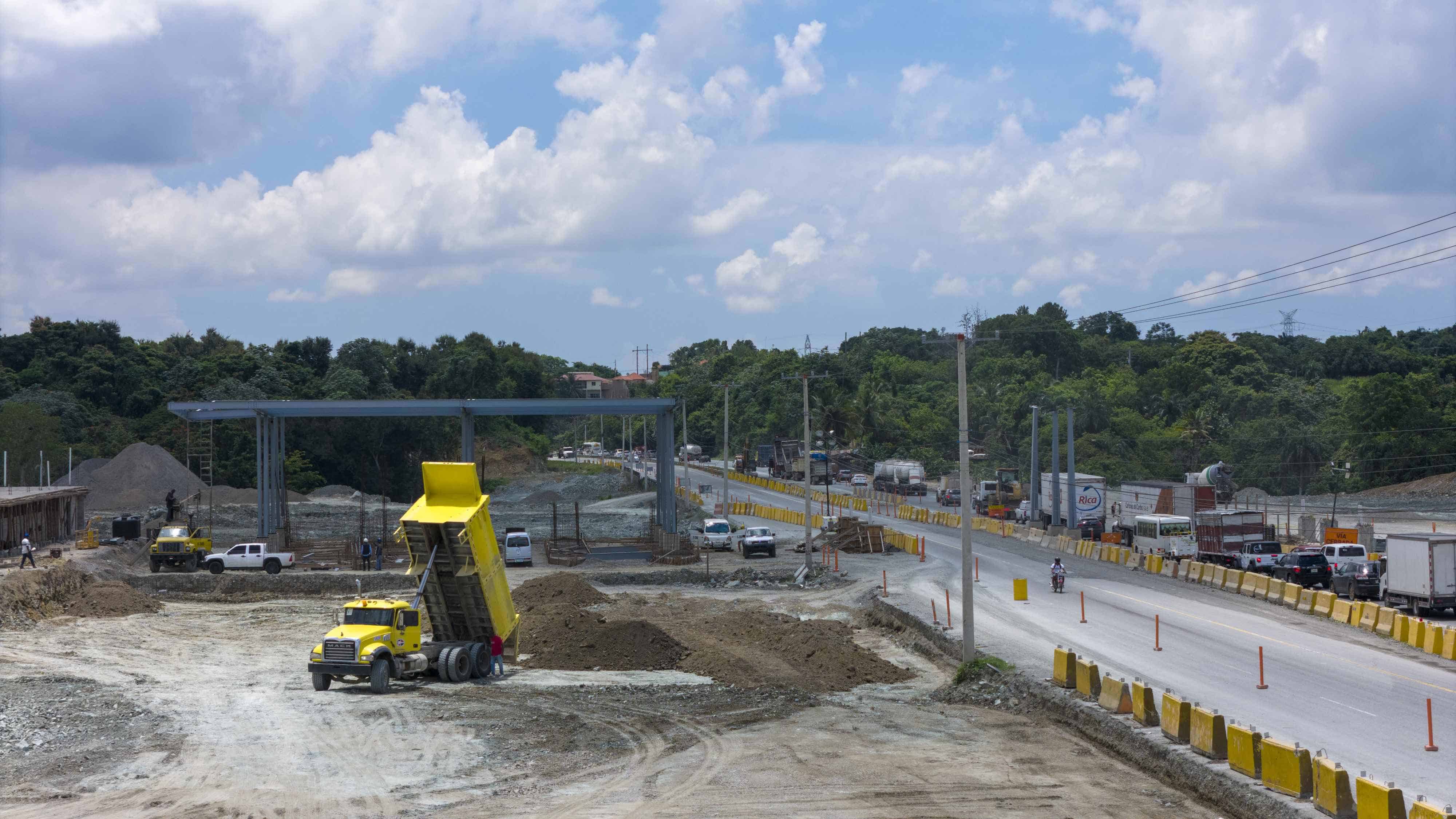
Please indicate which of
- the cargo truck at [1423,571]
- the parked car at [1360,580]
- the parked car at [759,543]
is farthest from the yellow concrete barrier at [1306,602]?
the parked car at [759,543]

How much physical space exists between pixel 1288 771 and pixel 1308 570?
28.5 metres

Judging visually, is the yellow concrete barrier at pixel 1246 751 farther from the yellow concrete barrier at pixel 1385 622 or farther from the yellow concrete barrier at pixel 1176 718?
the yellow concrete barrier at pixel 1385 622

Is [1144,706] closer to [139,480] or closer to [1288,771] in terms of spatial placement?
[1288,771]

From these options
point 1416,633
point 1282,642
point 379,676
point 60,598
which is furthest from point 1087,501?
point 60,598

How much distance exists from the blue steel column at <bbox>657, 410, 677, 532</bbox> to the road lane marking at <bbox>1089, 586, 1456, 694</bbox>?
25.2m

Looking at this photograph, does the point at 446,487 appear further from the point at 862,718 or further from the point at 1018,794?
the point at 1018,794

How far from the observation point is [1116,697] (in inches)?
861

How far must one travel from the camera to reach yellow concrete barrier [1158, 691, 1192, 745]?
19.2 m

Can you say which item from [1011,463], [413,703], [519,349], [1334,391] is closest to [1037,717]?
[413,703]

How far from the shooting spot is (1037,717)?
2334cm

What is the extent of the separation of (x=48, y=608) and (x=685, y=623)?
22.9m

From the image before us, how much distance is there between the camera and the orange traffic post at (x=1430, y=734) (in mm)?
18594

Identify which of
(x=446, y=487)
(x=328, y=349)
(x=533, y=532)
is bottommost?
(x=533, y=532)

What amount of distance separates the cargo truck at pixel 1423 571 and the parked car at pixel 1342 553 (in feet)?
25.1
